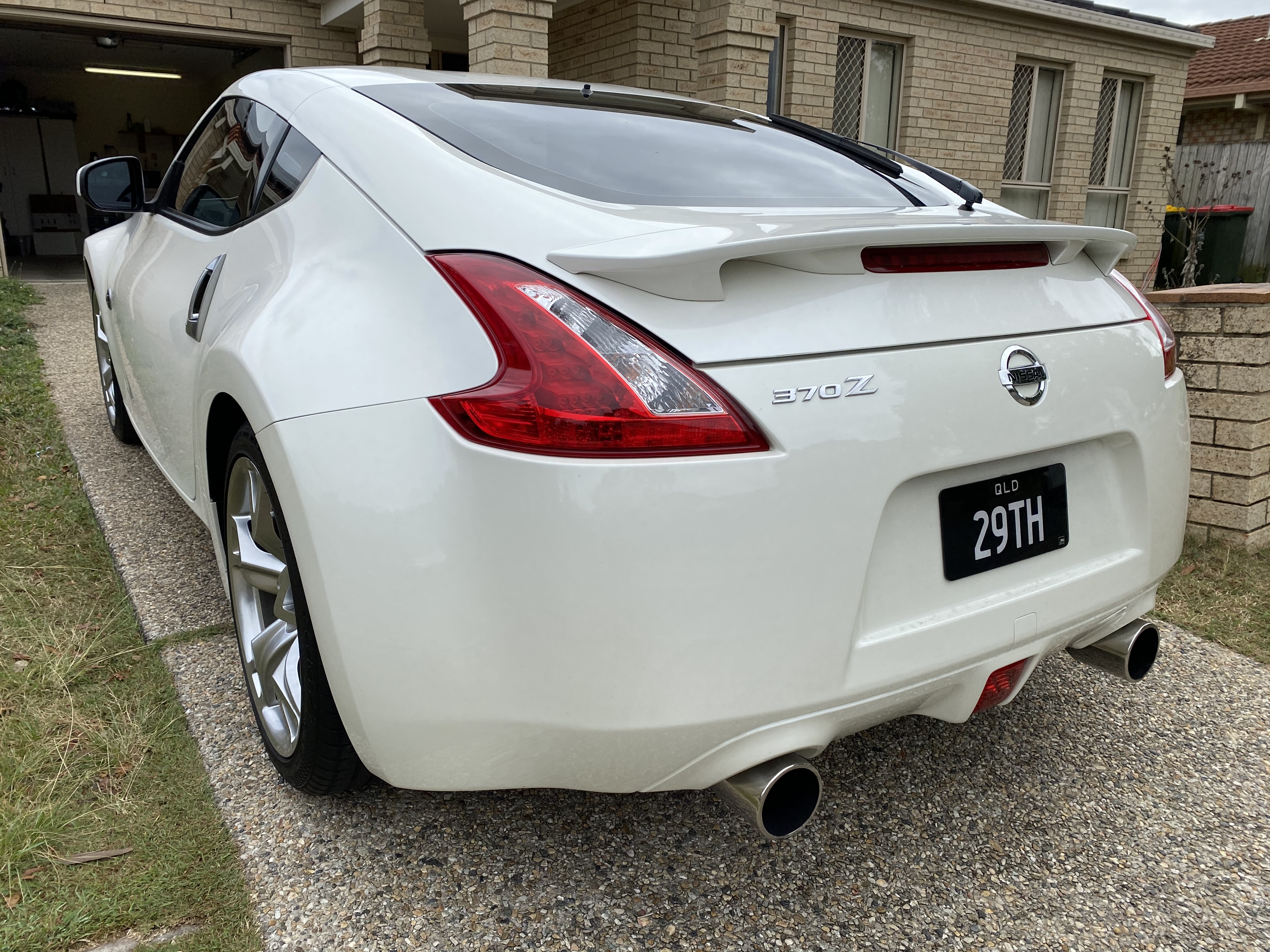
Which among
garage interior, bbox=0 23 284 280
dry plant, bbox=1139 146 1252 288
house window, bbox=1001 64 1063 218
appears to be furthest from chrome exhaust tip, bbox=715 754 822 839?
garage interior, bbox=0 23 284 280

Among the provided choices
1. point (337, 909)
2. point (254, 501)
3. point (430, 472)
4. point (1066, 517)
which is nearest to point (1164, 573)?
point (1066, 517)

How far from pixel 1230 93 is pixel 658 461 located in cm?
2085

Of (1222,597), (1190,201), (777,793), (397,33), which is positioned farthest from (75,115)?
(777,793)

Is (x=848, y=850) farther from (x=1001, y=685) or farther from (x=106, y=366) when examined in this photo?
(x=106, y=366)

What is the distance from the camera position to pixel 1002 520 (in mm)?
1723

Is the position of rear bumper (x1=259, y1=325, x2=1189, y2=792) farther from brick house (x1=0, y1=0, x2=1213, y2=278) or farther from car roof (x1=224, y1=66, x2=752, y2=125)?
brick house (x1=0, y1=0, x2=1213, y2=278)

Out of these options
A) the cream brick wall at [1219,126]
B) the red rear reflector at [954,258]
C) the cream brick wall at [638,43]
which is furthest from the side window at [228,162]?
the cream brick wall at [1219,126]

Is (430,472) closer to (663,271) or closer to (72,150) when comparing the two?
(663,271)

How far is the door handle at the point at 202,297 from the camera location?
232 centimetres

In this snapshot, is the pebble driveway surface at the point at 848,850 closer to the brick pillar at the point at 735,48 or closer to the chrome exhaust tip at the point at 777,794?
the chrome exhaust tip at the point at 777,794

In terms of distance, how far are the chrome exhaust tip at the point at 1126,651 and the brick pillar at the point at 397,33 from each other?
8665mm

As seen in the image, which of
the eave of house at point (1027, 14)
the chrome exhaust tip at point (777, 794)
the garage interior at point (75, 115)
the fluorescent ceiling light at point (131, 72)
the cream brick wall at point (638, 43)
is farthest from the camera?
the fluorescent ceiling light at point (131, 72)

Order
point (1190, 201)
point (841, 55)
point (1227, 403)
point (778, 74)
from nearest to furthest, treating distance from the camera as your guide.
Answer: point (1227, 403), point (778, 74), point (841, 55), point (1190, 201)

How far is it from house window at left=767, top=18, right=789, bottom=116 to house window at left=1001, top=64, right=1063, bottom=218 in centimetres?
386
